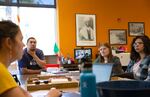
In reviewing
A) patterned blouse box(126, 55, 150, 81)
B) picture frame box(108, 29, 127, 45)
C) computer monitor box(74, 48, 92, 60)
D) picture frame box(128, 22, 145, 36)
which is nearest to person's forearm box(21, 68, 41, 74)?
patterned blouse box(126, 55, 150, 81)

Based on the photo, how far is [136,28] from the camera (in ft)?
22.0

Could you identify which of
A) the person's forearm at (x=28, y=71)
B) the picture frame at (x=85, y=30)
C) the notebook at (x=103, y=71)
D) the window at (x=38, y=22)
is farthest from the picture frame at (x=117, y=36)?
the notebook at (x=103, y=71)

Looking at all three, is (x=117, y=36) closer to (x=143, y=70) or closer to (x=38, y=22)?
(x=38, y=22)

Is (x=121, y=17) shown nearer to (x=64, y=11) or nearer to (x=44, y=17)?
(x=64, y=11)

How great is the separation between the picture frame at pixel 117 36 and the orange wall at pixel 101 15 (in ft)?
0.33

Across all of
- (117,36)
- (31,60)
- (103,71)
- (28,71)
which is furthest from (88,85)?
(117,36)

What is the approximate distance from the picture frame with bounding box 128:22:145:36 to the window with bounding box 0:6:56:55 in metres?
2.00

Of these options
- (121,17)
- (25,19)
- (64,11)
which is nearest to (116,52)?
(121,17)

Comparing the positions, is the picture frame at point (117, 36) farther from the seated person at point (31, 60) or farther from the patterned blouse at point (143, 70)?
the patterned blouse at point (143, 70)

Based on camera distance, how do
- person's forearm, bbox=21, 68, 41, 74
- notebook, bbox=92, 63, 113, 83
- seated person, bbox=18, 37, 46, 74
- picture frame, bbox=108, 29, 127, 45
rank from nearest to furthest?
1. notebook, bbox=92, 63, 113, 83
2. person's forearm, bbox=21, 68, 41, 74
3. seated person, bbox=18, 37, 46, 74
4. picture frame, bbox=108, 29, 127, 45

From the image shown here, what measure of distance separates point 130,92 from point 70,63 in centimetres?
491

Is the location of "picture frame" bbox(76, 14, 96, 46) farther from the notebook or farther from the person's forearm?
the notebook

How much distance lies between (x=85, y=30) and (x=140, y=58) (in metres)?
2.97

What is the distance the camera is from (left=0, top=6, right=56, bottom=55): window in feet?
19.5
